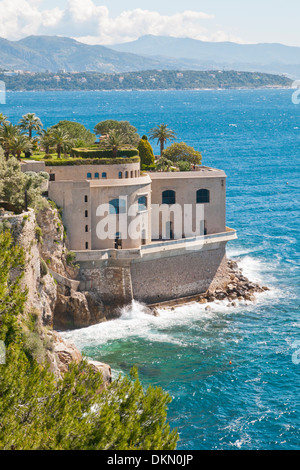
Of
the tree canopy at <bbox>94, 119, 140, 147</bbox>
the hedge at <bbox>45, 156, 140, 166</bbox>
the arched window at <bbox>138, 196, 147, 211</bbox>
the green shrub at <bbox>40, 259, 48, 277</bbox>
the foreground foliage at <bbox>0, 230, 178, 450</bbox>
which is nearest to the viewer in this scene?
the foreground foliage at <bbox>0, 230, 178, 450</bbox>

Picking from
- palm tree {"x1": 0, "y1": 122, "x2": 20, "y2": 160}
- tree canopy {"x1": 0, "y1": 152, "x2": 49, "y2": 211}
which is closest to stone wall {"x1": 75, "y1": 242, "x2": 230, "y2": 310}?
tree canopy {"x1": 0, "y1": 152, "x2": 49, "y2": 211}

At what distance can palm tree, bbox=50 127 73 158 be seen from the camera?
209 feet

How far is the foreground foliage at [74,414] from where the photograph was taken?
95.5 ft

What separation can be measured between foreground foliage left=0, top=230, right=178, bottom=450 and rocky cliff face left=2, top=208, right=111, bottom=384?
34.2 ft

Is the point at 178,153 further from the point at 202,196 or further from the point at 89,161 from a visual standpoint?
the point at 89,161

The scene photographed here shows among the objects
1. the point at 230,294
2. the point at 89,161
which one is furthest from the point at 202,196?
the point at 89,161

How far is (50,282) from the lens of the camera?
179ft

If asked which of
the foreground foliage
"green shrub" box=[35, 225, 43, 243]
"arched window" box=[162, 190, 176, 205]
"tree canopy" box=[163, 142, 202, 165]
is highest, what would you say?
"tree canopy" box=[163, 142, 202, 165]

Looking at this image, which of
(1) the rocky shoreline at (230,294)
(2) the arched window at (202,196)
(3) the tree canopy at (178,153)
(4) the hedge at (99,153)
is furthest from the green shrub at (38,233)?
(3) the tree canopy at (178,153)

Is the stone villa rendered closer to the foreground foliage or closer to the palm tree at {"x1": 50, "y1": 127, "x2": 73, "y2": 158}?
the palm tree at {"x1": 50, "y1": 127, "x2": 73, "y2": 158}

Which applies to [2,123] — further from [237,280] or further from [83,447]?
[83,447]

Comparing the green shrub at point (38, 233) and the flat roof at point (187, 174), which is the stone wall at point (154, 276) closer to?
the flat roof at point (187, 174)

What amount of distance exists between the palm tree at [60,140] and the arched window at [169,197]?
10049mm

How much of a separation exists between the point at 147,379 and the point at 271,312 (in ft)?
56.6
